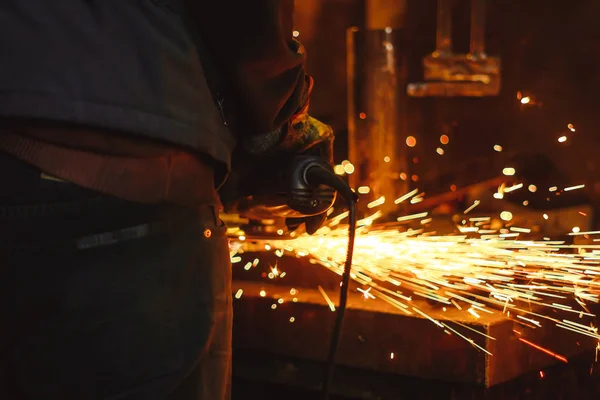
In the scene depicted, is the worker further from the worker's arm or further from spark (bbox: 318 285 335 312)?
spark (bbox: 318 285 335 312)

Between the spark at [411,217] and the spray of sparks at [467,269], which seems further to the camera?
the spark at [411,217]

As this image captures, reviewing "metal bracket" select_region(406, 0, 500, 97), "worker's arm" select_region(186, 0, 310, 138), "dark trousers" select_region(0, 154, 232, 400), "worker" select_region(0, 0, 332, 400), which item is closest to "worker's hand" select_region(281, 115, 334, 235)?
"worker's arm" select_region(186, 0, 310, 138)

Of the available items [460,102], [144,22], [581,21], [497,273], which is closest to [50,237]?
[144,22]

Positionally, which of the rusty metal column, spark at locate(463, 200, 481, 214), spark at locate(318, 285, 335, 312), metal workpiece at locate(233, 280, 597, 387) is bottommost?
metal workpiece at locate(233, 280, 597, 387)

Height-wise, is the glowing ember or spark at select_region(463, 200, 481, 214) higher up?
spark at select_region(463, 200, 481, 214)

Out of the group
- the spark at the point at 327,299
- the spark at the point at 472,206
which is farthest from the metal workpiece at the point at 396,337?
the spark at the point at 472,206

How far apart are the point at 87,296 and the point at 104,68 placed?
0.28 meters

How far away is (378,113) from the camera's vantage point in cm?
231

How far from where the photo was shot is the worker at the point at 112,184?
2.60 feet

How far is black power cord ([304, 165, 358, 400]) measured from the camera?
1.17 metres

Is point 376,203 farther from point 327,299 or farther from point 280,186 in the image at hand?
point 280,186

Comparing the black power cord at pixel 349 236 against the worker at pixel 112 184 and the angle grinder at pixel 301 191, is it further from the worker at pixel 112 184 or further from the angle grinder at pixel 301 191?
the worker at pixel 112 184

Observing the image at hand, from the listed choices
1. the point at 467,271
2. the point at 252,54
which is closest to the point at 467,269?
the point at 467,271

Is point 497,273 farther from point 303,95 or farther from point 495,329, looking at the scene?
point 303,95
